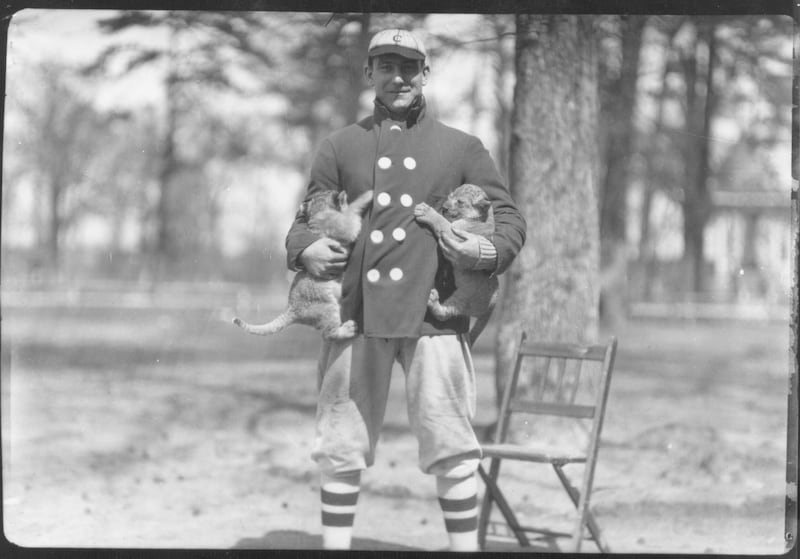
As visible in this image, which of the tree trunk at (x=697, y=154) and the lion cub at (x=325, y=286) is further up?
the tree trunk at (x=697, y=154)

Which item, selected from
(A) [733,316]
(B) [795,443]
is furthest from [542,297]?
(A) [733,316]

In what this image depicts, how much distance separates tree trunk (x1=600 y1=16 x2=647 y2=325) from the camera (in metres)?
8.86

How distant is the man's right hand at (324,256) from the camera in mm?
4145

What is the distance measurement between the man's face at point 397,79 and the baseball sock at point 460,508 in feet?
4.92

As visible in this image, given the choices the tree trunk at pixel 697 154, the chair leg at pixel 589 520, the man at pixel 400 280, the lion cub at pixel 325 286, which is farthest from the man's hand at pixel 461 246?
the tree trunk at pixel 697 154

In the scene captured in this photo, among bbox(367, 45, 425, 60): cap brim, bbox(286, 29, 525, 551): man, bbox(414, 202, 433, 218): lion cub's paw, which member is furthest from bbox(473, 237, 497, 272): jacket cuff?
bbox(367, 45, 425, 60): cap brim

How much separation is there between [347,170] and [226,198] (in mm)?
2234

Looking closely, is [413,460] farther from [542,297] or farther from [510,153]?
[510,153]

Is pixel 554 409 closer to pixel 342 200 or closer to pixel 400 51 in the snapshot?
pixel 342 200

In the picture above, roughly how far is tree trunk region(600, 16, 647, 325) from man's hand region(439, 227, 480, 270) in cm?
416

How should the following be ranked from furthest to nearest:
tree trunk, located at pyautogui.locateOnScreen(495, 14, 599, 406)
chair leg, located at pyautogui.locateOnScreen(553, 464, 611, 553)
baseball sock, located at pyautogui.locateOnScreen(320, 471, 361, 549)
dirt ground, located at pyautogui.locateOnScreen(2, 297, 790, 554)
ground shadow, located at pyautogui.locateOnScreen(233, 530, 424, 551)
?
tree trunk, located at pyautogui.locateOnScreen(495, 14, 599, 406), dirt ground, located at pyautogui.locateOnScreen(2, 297, 790, 554), ground shadow, located at pyautogui.locateOnScreen(233, 530, 424, 551), chair leg, located at pyautogui.locateOnScreen(553, 464, 611, 553), baseball sock, located at pyautogui.locateOnScreen(320, 471, 361, 549)

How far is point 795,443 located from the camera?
4.49m

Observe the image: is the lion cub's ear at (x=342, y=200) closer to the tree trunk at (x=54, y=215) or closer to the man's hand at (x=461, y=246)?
the man's hand at (x=461, y=246)

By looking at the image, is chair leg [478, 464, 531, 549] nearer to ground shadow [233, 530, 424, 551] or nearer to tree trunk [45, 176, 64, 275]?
ground shadow [233, 530, 424, 551]
